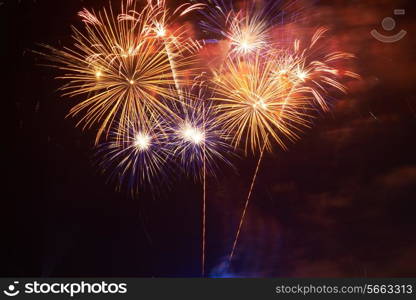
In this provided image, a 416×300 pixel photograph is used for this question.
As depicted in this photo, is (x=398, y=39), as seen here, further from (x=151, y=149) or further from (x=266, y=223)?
(x=151, y=149)

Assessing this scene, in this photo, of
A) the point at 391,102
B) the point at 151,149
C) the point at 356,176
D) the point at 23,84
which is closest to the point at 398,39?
the point at 391,102

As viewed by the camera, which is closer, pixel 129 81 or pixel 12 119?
pixel 129 81

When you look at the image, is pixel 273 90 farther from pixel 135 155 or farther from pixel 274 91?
pixel 135 155

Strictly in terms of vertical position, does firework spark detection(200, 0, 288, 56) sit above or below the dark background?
above

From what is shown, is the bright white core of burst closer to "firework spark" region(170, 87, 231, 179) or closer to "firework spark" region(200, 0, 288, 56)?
"firework spark" region(170, 87, 231, 179)

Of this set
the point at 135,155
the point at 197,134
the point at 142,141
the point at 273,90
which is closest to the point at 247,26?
the point at 273,90

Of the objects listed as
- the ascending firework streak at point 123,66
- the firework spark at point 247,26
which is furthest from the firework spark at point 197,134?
the firework spark at point 247,26

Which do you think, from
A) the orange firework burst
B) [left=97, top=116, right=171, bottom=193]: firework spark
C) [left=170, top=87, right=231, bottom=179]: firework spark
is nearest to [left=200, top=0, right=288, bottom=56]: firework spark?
the orange firework burst
